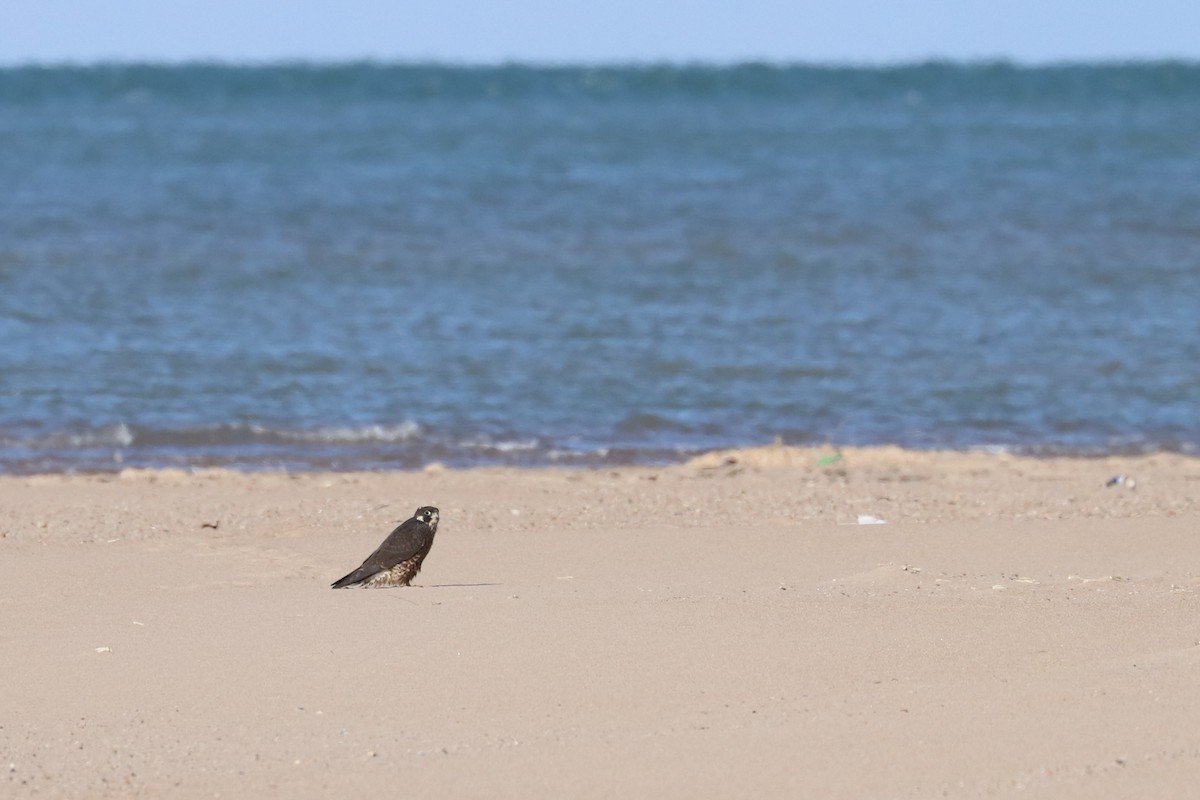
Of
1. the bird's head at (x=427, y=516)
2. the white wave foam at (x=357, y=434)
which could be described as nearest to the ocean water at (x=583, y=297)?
the white wave foam at (x=357, y=434)

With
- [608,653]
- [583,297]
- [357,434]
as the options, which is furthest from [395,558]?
[583,297]

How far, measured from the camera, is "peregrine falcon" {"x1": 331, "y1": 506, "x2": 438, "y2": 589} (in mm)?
6484

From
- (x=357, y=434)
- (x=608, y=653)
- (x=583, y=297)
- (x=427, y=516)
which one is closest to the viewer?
(x=608, y=653)

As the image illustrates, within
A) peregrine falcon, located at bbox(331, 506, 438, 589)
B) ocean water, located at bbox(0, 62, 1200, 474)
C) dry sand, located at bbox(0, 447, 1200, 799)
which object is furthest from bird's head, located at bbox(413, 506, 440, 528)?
ocean water, located at bbox(0, 62, 1200, 474)

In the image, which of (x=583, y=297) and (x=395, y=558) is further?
(x=583, y=297)

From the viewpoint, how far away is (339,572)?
7188mm

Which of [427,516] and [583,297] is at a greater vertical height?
[427,516]

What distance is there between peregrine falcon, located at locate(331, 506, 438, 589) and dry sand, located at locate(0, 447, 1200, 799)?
0.49 ft

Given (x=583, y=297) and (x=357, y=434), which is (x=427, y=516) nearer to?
(x=357, y=434)

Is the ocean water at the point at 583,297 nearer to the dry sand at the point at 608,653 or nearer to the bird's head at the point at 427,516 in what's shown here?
the dry sand at the point at 608,653

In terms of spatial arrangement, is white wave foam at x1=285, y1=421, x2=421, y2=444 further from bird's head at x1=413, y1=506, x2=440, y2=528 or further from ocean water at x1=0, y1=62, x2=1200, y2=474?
bird's head at x1=413, y1=506, x2=440, y2=528

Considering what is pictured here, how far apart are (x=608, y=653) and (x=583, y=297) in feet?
37.9

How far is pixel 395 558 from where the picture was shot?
6484 millimetres

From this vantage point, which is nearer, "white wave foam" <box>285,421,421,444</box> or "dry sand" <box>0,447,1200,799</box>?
"dry sand" <box>0,447,1200,799</box>
